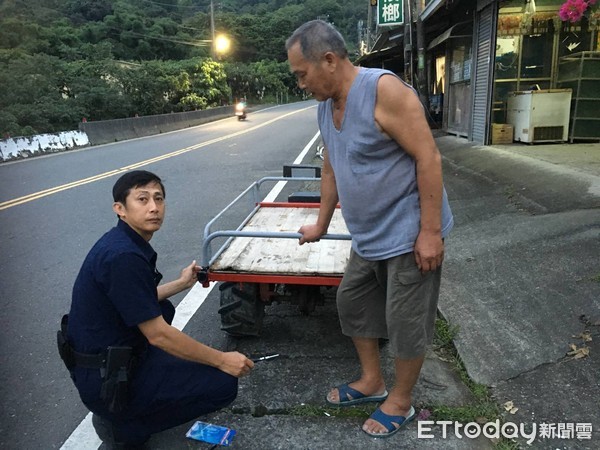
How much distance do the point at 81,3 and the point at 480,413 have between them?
63.4 metres

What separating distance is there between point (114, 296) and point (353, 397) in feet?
4.70

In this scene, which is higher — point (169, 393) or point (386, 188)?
point (386, 188)

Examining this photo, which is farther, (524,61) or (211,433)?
(524,61)

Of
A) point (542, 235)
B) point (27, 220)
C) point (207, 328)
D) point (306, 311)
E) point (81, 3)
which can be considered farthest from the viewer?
point (81, 3)

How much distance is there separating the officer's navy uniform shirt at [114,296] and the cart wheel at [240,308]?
1.00m

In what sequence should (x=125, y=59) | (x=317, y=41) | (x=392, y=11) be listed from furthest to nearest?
(x=125, y=59) → (x=392, y=11) → (x=317, y=41)

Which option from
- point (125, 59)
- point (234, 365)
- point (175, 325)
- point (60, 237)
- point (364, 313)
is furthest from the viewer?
point (125, 59)

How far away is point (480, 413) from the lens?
104 inches

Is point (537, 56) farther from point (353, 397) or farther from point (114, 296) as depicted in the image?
point (114, 296)

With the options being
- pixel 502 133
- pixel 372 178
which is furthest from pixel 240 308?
pixel 502 133

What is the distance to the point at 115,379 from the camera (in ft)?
6.99

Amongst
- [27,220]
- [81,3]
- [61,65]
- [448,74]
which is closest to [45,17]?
[81,3]

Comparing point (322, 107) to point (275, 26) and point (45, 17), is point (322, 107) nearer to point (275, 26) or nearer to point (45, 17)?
point (45, 17)

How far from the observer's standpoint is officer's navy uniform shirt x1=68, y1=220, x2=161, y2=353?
2.07 metres
